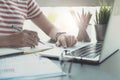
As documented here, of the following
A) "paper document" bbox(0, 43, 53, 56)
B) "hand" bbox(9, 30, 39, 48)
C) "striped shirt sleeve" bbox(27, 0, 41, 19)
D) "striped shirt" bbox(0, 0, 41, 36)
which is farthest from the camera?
"striped shirt sleeve" bbox(27, 0, 41, 19)

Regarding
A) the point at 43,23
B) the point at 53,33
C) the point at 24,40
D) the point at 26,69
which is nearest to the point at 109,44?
the point at 26,69

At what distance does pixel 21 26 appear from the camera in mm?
1632

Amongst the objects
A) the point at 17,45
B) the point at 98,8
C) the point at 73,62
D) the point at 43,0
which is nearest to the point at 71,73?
the point at 73,62

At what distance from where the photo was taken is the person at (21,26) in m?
1.31

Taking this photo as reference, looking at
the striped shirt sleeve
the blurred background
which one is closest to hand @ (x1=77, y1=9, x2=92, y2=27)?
the blurred background

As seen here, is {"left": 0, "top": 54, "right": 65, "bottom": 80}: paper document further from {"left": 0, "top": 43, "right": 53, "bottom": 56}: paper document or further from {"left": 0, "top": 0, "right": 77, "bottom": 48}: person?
{"left": 0, "top": 0, "right": 77, "bottom": 48}: person

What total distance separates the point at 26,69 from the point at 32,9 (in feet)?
3.14

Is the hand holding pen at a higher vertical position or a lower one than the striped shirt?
lower

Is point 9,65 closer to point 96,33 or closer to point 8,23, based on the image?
point 8,23

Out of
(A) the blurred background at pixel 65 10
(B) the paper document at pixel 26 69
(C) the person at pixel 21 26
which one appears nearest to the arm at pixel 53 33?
(C) the person at pixel 21 26

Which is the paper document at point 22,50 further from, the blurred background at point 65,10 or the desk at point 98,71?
the blurred background at point 65,10

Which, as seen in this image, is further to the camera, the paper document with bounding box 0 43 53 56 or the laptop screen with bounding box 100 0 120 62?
the paper document with bounding box 0 43 53 56

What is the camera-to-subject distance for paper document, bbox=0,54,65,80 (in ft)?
2.70

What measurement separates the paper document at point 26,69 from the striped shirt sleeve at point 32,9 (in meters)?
0.80
